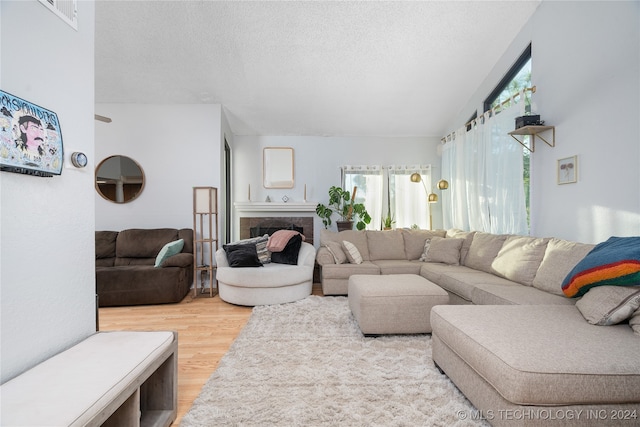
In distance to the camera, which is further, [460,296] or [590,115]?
[460,296]

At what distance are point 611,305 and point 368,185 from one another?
14.2 feet

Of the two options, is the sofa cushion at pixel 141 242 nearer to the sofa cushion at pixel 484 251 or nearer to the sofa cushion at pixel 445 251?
the sofa cushion at pixel 445 251

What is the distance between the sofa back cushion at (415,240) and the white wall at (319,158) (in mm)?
1188

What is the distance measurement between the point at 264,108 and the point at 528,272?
4.20m

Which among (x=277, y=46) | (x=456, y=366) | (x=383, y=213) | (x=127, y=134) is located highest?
(x=277, y=46)

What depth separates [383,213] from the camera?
5.81 m

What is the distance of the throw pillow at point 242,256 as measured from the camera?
3.82m

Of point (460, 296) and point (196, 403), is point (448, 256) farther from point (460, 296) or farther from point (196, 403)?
point (196, 403)

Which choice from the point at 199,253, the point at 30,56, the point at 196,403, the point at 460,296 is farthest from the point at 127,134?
the point at 460,296

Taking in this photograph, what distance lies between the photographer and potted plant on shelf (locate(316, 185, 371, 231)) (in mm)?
5410

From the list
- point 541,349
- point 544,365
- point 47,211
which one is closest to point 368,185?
point 541,349

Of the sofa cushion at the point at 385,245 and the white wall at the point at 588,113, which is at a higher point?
the white wall at the point at 588,113

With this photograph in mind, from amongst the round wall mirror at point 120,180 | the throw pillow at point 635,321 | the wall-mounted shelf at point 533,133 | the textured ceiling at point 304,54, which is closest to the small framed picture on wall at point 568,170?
the wall-mounted shelf at point 533,133

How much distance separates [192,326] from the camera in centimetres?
302
